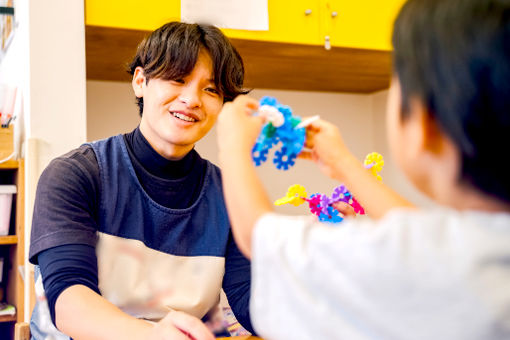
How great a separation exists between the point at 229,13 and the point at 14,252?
2.81 ft

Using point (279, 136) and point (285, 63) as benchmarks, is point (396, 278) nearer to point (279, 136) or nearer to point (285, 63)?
point (279, 136)

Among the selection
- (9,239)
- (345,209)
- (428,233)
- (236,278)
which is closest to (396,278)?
(428,233)

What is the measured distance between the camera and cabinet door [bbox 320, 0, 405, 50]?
1582 millimetres

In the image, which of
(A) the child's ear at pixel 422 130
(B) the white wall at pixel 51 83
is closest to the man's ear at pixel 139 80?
(B) the white wall at pixel 51 83

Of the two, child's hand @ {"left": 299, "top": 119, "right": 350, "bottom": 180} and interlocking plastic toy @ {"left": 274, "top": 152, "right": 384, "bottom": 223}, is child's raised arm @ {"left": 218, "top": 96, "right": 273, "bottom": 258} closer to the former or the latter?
child's hand @ {"left": 299, "top": 119, "right": 350, "bottom": 180}

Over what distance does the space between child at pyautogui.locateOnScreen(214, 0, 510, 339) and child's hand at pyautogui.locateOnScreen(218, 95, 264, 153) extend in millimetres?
108

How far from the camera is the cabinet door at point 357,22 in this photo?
158 cm

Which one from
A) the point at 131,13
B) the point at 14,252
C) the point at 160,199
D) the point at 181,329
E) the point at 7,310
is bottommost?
the point at 7,310

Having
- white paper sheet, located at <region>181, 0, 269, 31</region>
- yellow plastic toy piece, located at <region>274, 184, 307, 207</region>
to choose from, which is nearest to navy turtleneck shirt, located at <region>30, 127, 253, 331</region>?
yellow plastic toy piece, located at <region>274, 184, 307, 207</region>

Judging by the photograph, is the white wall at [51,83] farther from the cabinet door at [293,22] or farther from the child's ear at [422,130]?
the child's ear at [422,130]

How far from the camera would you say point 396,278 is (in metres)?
0.44

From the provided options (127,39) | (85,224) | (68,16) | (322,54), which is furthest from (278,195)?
(85,224)

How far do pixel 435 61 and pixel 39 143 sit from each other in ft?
3.47

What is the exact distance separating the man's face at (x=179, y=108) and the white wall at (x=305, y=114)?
70cm
